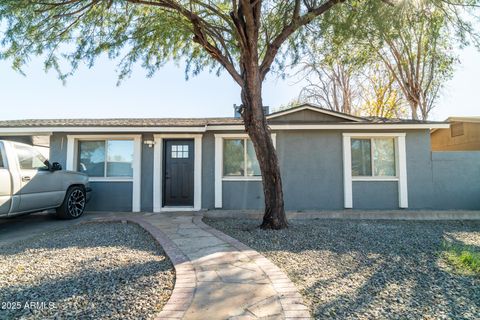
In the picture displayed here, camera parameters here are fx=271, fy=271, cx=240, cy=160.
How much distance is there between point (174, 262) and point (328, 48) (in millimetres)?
7280

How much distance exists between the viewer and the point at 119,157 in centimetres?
875

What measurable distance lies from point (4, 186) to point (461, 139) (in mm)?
15561

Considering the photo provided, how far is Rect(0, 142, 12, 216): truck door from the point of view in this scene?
5.29 meters

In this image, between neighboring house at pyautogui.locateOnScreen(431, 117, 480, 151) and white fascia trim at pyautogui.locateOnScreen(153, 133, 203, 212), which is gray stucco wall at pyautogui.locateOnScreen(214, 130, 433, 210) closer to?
white fascia trim at pyautogui.locateOnScreen(153, 133, 203, 212)

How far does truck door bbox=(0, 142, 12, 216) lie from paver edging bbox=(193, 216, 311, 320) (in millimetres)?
4482

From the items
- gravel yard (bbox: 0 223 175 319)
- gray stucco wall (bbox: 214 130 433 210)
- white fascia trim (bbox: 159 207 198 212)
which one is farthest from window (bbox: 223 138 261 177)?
gravel yard (bbox: 0 223 175 319)

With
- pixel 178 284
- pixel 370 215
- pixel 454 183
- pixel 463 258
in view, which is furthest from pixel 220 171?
pixel 454 183

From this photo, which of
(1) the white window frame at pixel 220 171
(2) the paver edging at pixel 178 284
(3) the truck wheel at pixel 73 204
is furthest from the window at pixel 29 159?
(1) the white window frame at pixel 220 171

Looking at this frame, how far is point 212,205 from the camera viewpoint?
8.60 m

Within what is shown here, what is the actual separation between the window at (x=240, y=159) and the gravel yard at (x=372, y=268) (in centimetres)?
259

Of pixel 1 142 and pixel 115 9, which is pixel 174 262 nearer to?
pixel 1 142

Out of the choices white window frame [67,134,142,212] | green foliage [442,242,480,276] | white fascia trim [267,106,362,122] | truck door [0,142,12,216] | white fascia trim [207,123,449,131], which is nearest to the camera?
green foliage [442,242,480,276]

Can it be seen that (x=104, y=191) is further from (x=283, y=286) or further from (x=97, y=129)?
(x=283, y=286)

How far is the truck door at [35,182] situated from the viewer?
5.81 metres
